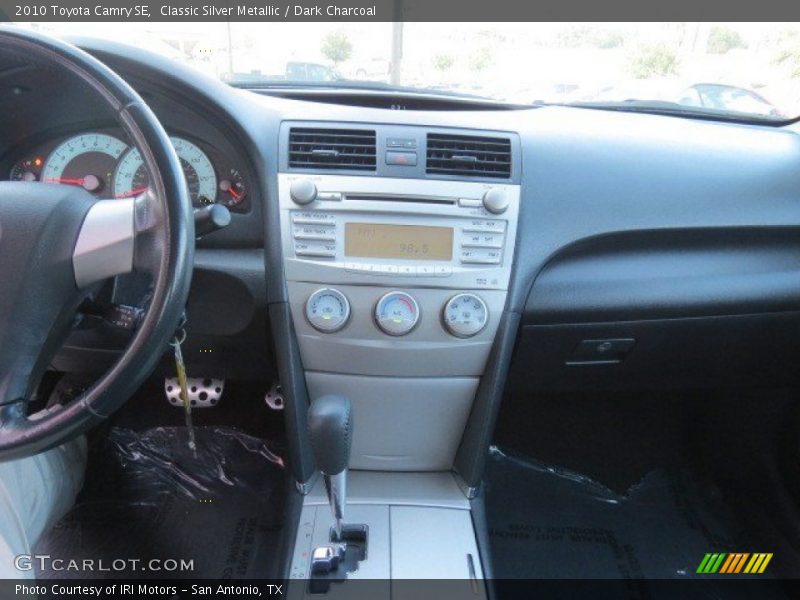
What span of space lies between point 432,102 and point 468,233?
45cm

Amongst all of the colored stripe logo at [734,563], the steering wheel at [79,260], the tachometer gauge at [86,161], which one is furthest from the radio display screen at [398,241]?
the colored stripe logo at [734,563]

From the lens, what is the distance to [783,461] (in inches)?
68.6

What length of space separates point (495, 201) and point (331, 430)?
0.56 metres

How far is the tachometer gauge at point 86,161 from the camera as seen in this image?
128 cm

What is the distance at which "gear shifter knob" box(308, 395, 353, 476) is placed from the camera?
3.55 ft

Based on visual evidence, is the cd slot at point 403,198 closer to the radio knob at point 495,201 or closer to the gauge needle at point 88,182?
the radio knob at point 495,201

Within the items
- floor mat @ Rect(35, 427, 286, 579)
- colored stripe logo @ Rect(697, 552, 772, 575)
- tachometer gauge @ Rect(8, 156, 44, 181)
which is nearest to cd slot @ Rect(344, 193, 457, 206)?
tachometer gauge @ Rect(8, 156, 44, 181)

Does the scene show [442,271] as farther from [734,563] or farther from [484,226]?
[734,563]

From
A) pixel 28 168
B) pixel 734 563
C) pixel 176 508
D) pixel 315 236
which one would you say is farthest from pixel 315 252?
pixel 734 563

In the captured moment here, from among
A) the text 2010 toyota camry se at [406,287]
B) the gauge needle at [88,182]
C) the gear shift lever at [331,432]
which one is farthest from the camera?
the gauge needle at [88,182]

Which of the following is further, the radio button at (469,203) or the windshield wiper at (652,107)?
the windshield wiper at (652,107)

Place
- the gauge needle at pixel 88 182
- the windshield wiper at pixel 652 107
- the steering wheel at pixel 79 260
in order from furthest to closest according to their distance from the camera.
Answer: the windshield wiper at pixel 652 107
the gauge needle at pixel 88 182
the steering wheel at pixel 79 260

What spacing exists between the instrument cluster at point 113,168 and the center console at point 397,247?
0.59ft

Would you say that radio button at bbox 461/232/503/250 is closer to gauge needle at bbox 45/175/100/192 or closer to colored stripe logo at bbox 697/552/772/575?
gauge needle at bbox 45/175/100/192
